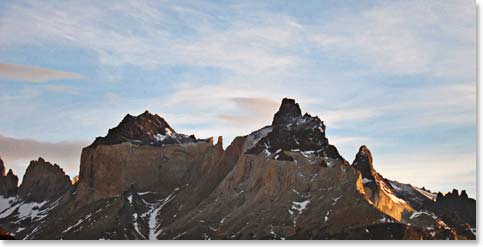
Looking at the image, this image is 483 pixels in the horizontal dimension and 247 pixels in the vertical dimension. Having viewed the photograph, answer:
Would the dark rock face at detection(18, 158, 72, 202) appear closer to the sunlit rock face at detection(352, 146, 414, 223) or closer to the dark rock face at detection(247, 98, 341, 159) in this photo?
the dark rock face at detection(247, 98, 341, 159)

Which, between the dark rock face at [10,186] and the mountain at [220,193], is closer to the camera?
the mountain at [220,193]

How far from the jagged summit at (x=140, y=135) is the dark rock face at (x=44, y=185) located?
7.43 m

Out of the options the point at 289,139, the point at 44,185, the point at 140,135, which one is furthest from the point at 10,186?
the point at 289,139

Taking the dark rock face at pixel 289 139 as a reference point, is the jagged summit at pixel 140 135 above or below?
above

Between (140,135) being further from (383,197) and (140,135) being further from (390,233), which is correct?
(390,233)

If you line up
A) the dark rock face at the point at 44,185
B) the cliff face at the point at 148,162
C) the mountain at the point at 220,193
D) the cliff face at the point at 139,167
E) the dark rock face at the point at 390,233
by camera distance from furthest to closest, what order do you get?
the dark rock face at the point at 44,185
the cliff face at the point at 139,167
the cliff face at the point at 148,162
the mountain at the point at 220,193
the dark rock face at the point at 390,233

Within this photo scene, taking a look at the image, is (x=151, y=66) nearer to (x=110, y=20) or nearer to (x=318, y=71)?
(x=110, y=20)

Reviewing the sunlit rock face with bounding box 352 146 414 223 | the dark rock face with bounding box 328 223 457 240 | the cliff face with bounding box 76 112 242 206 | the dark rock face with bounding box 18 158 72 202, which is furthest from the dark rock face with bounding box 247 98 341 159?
the dark rock face with bounding box 18 158 72 202

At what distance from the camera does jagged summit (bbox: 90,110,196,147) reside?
102 metres

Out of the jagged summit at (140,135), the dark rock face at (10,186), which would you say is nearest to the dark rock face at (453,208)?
the jagged summit at (140,135)

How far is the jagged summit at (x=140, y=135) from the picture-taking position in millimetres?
101688

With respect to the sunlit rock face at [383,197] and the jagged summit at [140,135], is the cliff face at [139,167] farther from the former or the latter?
the sunlit rock face at [383,197]

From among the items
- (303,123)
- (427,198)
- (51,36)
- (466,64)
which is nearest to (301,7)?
(466,64)

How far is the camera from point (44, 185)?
11269 centimetres
